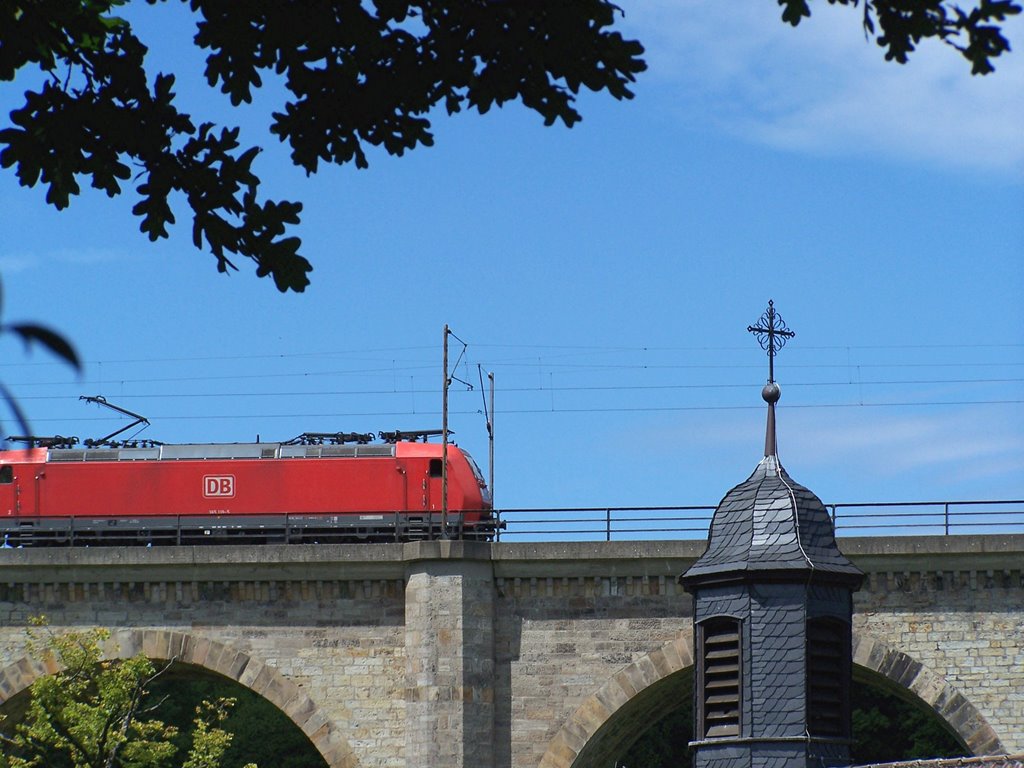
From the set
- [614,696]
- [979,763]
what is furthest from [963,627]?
[979,763]

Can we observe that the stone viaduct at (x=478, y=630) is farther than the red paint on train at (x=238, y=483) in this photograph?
No

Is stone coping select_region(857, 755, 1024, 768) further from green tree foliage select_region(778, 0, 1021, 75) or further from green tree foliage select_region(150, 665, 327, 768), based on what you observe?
green tree foliage select_region(150, 665, 327, 768)

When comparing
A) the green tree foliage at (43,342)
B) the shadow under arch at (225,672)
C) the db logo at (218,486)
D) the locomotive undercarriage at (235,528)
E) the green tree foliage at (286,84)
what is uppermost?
the db logo at (218,486)

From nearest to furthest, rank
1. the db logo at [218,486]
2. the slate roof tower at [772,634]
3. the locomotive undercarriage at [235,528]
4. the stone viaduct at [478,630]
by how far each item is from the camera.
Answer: the slate roof tower at [772,634] < the stone viaduct at [478,630] < the locomotive undercarriage at [235,528] < the db logo at [218,486]

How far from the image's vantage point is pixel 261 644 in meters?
33.7

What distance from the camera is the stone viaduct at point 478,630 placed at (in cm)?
3212

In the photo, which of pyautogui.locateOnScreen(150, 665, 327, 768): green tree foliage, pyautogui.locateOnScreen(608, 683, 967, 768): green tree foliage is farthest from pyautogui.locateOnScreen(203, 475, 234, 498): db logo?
pyautogui.locateOnScreen(608, 683, 967, 768): green tree foliage

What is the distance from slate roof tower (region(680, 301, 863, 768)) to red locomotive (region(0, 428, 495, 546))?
44.6 ft

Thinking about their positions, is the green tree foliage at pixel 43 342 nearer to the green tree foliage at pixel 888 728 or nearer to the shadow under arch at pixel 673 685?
the shadow under arch at pixel 673 685

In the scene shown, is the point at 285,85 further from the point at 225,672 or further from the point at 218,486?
the point at 218,486

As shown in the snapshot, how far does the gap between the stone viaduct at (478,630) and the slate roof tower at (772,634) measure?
7.77 metres

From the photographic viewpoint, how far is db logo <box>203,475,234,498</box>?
39.6 metres

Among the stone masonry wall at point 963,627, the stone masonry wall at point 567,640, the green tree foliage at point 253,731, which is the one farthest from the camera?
the green tree foliage at point 253,731

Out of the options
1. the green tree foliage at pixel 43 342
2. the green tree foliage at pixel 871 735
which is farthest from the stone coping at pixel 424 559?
the green tree foliage at pixel 43 342
